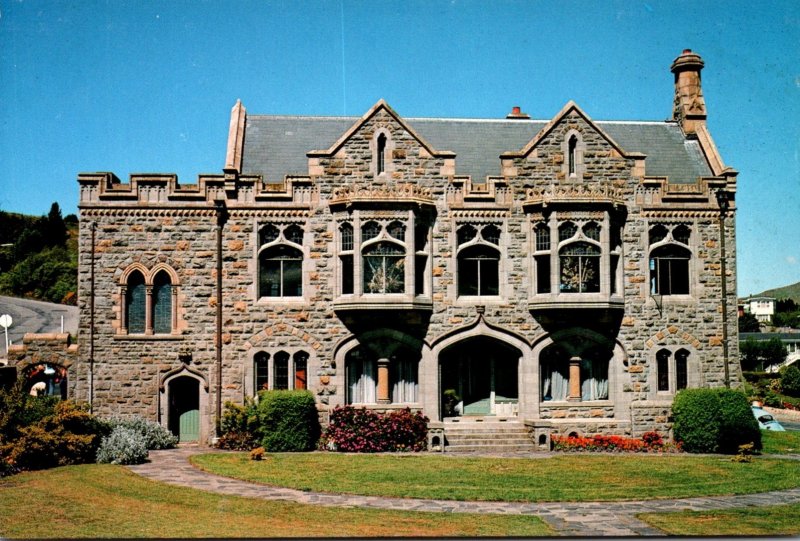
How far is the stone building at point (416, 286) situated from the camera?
88.2ft

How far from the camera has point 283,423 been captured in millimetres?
25188

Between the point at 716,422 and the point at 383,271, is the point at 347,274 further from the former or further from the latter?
the point at 716,422

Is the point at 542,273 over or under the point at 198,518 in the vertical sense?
over

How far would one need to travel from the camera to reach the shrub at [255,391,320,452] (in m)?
25.2

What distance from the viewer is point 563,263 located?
27203mm

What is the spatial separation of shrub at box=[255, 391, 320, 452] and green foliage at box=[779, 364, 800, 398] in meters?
42.2

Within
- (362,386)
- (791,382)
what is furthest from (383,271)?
(791,382)

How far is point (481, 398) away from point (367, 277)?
5.67 m

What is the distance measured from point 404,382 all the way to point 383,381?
76cm

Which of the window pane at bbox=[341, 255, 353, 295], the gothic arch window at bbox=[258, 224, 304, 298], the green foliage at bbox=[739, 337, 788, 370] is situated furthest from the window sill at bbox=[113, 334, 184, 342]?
the green foliage at bbox=[739, 337, 788, 370]

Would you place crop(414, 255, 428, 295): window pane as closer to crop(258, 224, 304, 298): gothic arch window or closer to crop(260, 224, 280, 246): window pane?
crop(258, 224, 304, 298): gothic arch window

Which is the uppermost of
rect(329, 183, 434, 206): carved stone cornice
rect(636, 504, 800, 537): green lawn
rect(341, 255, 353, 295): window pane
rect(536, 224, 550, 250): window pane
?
rect(329, 183, 434, 206): carved stone cornice

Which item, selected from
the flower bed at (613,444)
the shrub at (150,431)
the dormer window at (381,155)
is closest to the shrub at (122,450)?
the shrub at (150,431)

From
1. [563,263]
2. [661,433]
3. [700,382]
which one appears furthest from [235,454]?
[700,382]
